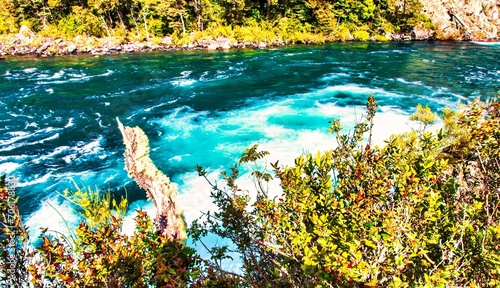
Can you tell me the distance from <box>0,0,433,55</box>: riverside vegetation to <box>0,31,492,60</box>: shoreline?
9 cm

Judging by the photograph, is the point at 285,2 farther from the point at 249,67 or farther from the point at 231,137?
the point at 231,137

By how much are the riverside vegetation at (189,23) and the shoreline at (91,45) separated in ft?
0.31

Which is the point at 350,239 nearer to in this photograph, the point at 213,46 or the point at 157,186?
the point at 157,186

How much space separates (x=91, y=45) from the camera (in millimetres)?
32219

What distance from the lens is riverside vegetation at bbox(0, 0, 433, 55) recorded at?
109 ft

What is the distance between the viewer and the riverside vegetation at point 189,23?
33.2 metres

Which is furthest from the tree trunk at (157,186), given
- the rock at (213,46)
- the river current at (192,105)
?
the rock at (213,46)

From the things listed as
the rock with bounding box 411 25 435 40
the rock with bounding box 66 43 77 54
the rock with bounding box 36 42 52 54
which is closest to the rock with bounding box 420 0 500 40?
the rock with bounding box 411 25 435 40

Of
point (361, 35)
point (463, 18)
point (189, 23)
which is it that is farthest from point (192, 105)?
point (463, 18)

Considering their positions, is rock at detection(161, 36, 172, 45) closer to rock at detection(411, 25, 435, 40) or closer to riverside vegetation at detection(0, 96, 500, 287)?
rock at detection(411, 25, 435, 40)

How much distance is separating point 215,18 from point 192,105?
2471 cm

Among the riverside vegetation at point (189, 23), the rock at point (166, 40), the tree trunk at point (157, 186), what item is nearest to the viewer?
the tree trunk at point (157, 186)

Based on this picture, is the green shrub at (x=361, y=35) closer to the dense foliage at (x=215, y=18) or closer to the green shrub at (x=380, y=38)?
the dense foliage at (x=215, y=18)

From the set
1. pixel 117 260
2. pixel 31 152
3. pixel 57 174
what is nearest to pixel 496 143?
pixel 117 260
